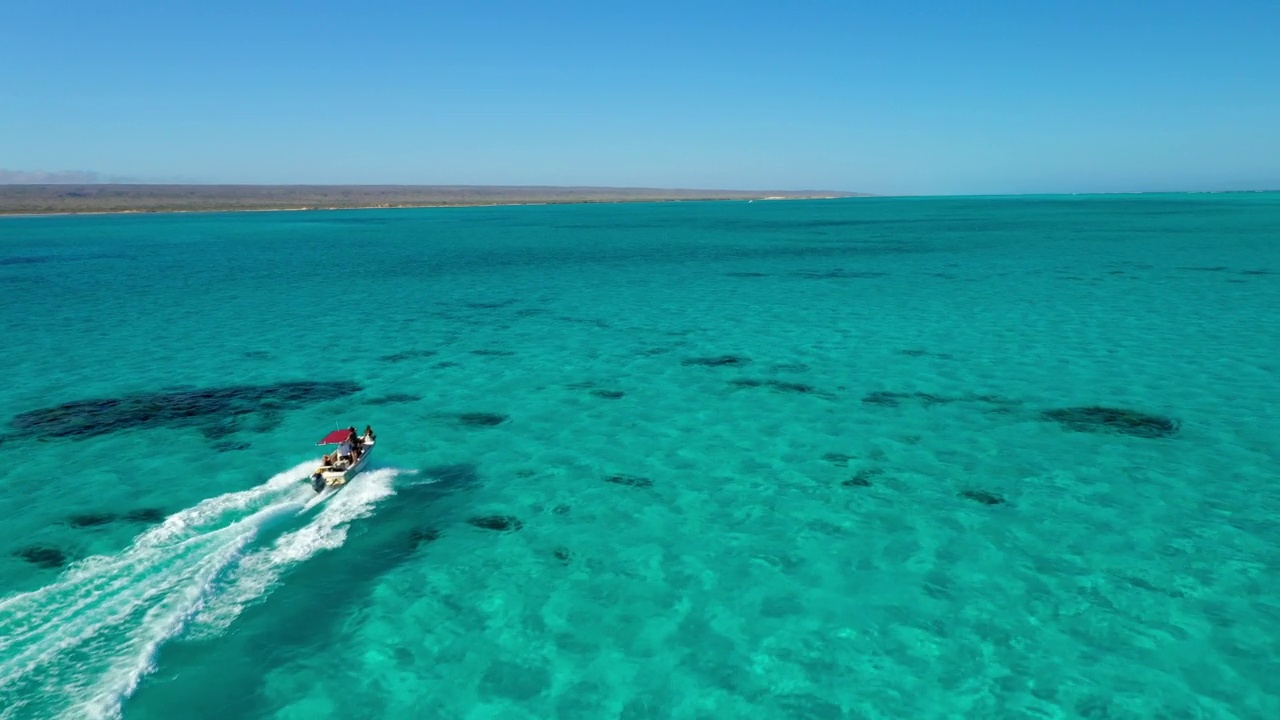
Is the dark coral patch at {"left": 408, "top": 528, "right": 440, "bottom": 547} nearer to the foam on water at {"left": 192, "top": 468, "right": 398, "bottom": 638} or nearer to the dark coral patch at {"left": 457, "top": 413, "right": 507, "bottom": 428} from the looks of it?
the foam on water at {"left": 192, "top": 468, "right": 398, "bottom": 638}

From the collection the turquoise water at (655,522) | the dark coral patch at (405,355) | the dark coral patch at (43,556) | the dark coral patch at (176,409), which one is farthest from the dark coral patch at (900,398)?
the dark coral patch at (43,556)

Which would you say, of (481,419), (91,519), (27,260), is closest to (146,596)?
(91,519)

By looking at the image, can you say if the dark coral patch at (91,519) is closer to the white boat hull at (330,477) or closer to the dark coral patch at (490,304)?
the white boat hull at (330,477)

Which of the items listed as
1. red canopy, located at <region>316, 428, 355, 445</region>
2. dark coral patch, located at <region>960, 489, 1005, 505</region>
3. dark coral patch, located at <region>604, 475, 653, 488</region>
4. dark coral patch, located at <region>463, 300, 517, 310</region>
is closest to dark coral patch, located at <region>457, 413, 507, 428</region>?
red canopy, located at <region>316, 428, 355, 445</region>

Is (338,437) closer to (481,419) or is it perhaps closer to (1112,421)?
(481,419)

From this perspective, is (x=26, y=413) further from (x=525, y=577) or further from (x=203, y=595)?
(x=525, y=577)

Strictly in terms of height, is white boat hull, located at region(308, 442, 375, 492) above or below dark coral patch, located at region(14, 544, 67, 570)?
above

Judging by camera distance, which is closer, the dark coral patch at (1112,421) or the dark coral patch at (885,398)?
the dark coral patch at (1112,421)

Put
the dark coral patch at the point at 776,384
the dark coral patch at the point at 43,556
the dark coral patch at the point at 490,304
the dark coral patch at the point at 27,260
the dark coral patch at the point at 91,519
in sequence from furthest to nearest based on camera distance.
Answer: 1. the dark coral patch at the point at 27,260
2. the dark coral patch at the point at 490,304
3. the dark coral patch at the point at 776,384
4. the dark coral patch at the point at 91,519
5. the dark coral patch at the point at 43,556
